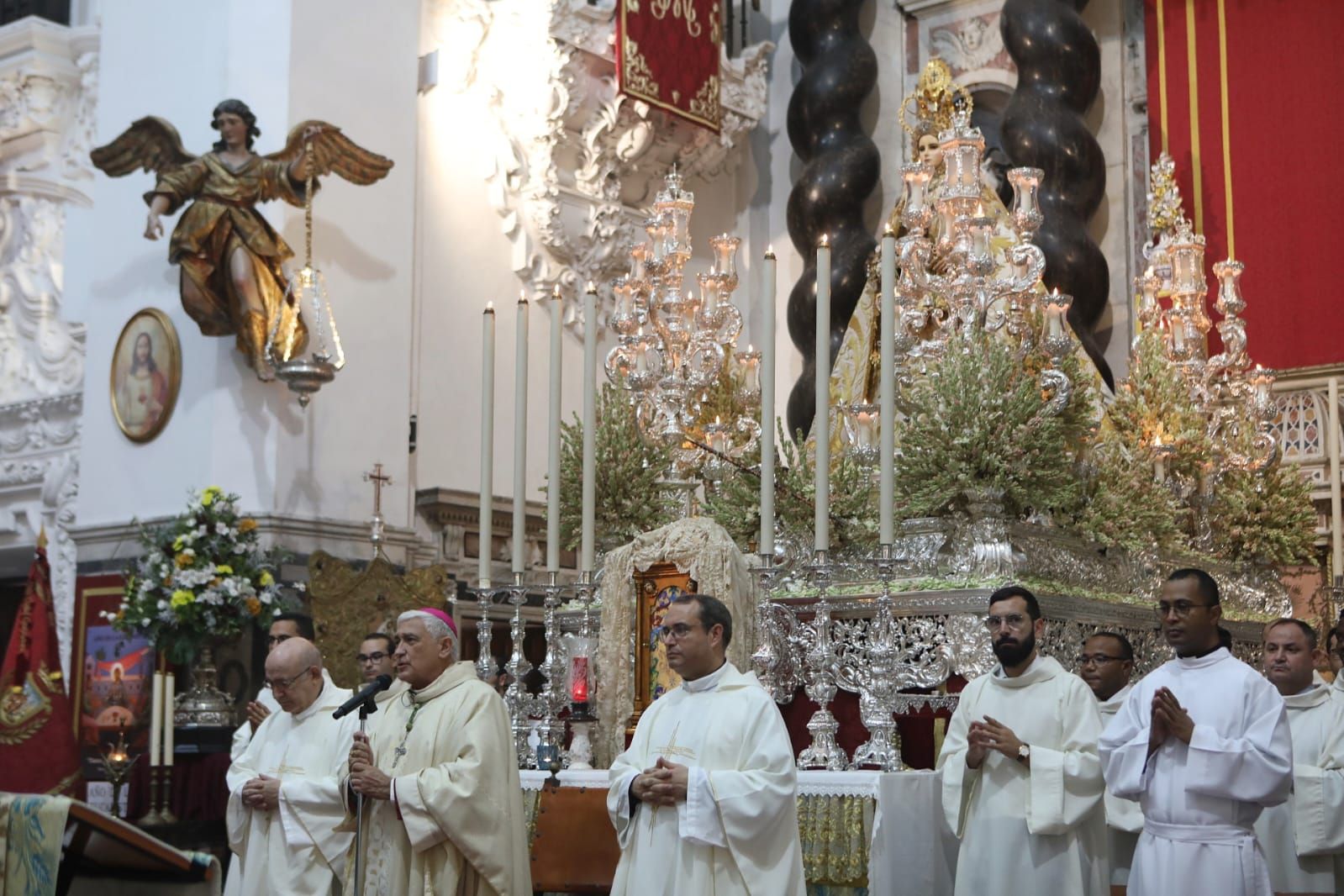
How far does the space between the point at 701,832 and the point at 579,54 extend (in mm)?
8862

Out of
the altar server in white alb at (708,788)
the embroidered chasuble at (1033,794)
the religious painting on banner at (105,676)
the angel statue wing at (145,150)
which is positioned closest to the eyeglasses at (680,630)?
the altar server in white alb at (708,788)

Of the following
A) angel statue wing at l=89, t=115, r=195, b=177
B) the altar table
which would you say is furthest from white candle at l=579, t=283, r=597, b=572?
angel statue wing at l=89, t=115, r=195, b=177

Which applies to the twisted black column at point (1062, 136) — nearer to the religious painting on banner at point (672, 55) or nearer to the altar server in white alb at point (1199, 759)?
the religious painting on banner at point (672, 55)

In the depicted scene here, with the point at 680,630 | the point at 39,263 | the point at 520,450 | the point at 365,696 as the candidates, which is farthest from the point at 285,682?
the point at 39,263

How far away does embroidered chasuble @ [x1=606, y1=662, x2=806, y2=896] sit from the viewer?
5191 mm

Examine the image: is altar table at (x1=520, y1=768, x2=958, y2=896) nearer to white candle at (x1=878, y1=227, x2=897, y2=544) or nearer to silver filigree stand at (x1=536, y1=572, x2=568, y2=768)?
white candle at (x1=878, y1=227, x2=897, y2=544)

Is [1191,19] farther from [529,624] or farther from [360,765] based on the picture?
[360,765]

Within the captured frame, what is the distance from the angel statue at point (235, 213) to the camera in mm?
10930

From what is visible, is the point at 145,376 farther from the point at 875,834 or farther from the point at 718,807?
the point at 718,807

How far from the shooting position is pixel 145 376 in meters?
11.6

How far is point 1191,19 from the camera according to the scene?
44.2 feet

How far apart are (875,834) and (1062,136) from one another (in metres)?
8.10

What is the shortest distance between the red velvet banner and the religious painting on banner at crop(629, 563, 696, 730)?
695 cm

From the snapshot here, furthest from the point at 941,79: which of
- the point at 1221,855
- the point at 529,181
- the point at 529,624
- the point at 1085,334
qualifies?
the point at 1221,855
